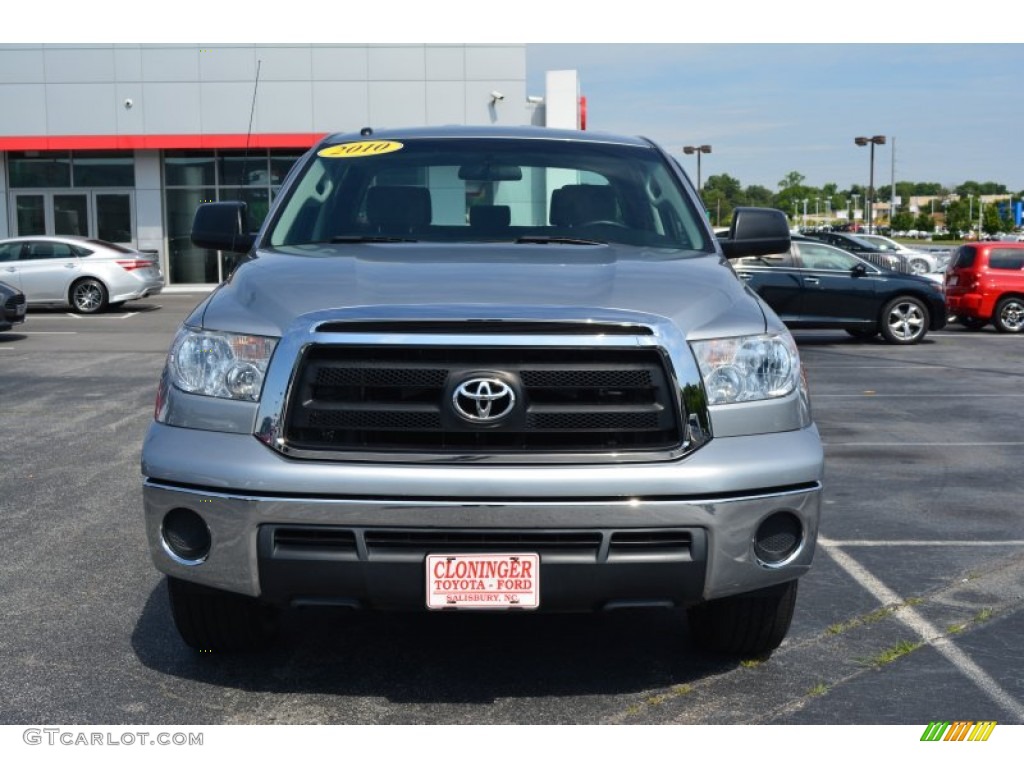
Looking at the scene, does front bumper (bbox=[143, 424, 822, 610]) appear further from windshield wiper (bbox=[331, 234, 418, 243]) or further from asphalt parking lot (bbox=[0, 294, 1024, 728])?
windshield wiper (bbox=[331, 234, 418, 243])

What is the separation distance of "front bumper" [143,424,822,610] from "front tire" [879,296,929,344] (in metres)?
17.1

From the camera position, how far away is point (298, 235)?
17.7ft

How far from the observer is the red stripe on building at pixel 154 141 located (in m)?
33.9

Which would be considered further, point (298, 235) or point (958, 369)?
point (958, 369)

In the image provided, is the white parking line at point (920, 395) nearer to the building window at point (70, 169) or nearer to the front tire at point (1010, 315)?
the front tire at point (1010, 315)

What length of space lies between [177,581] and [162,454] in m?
0.50

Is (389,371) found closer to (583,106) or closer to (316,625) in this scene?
(316,625)

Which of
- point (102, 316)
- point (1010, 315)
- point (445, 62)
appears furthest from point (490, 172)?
point (445, 62)

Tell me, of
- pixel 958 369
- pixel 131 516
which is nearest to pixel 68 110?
pixel 958 369

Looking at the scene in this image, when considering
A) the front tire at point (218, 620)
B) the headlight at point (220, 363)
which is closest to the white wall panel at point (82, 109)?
the front tire at point (218, 620)

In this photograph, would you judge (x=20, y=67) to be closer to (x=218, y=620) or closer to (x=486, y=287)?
(x=218, y=620)

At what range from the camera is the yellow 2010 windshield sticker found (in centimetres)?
586

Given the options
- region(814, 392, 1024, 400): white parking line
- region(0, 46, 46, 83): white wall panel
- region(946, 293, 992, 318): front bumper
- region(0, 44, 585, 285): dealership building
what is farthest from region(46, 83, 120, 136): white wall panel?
region(814, 392, 1024, 400): white parking line
